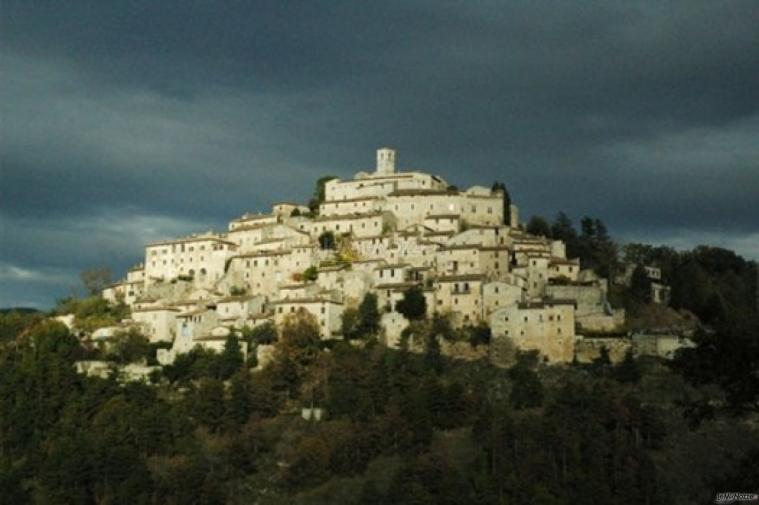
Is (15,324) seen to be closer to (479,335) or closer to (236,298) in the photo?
(236,298)

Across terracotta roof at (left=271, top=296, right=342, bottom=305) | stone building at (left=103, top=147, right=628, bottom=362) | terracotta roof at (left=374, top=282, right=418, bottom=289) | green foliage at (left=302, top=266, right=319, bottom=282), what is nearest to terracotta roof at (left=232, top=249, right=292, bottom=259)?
stone building at (left=103, top=147, right=628, bottom=362)

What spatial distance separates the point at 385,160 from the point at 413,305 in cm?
2754

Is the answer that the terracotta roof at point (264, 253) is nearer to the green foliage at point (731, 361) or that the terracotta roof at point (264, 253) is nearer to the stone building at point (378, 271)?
the stone building at point (378, 271)

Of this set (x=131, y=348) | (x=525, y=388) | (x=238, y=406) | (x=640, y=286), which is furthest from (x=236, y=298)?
(x=640, y=286)

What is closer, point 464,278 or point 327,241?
point 464,278

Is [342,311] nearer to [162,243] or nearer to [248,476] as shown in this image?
[248,476]

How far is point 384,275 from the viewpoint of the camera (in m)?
71.6

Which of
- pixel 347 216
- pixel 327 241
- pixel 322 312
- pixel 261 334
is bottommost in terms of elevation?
pixel 261 334

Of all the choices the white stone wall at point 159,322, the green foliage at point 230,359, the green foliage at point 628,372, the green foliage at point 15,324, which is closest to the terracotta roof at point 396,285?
the green foliage at point 230,359

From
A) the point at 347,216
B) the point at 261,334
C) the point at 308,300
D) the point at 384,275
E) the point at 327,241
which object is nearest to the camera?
the point at 261,334

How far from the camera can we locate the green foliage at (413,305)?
66938 millimetres

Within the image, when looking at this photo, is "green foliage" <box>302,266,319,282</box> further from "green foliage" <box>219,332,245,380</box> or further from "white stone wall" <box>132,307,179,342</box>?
"white stone wall" <box>132,307,179,342</box>

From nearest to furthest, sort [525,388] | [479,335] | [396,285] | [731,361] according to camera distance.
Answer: [731,361]
[525,388]
[479,335]
[396,285]

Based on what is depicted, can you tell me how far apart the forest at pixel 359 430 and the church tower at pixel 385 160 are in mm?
25677
